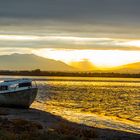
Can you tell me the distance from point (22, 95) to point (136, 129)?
691 inches

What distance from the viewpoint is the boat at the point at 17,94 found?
51469mm

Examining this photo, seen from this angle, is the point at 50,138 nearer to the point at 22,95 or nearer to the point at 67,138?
the point at 67,138

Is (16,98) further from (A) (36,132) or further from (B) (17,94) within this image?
(A) (36,132)

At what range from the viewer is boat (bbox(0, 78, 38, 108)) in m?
51.5

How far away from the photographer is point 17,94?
51.4 m

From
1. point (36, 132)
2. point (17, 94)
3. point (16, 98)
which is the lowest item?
point (36, 132)

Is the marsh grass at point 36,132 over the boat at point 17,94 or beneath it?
beneath

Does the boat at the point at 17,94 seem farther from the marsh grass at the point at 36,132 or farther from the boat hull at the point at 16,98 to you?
the marsh grass at the point at 36,132

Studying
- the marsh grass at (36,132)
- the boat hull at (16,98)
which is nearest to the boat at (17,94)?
the boat hull at (16,98)

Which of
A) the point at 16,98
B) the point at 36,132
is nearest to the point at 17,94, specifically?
the point at 16,98

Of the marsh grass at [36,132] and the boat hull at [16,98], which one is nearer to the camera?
the marsh grass at [36,132]

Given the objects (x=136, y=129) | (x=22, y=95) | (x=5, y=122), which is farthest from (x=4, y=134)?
(x=22, y=95)

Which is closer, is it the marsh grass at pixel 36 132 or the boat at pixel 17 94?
the marsh grass at pixel 36 132

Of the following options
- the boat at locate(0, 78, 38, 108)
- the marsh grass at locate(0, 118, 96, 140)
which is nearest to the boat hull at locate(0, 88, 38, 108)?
the boat at locate(0, 78, 38, 108)
